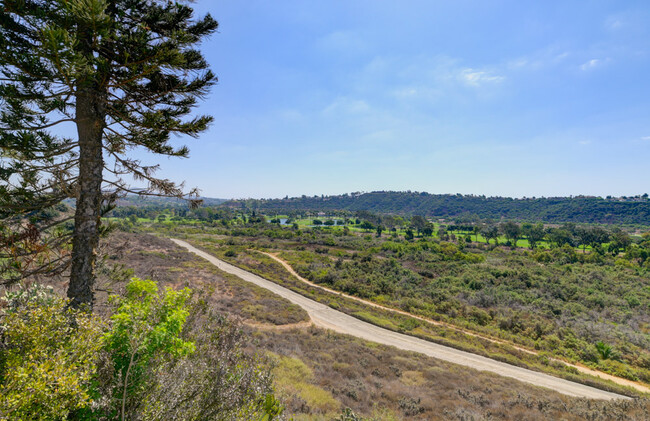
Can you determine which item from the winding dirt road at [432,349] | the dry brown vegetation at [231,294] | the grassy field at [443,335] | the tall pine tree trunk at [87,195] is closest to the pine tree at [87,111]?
the tall pine tree trunk at [87,195]

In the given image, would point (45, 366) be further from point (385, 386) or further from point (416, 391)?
point (416, 391)

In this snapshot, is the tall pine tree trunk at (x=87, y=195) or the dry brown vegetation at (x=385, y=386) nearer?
the tall pine tree trunk at (x=87, y=195)

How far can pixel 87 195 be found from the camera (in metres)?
5.04

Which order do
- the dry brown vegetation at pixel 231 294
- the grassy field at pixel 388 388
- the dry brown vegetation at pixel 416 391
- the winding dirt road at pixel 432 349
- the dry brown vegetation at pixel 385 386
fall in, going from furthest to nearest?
the dry brown vegetation at pixel 231 294 < the winding dirt road at pixel 432 349 < the dry brown vegetation at pixel 416 391 < the grassy field at pixel 388 388 < the dry brown vegetation at pixel 385 386

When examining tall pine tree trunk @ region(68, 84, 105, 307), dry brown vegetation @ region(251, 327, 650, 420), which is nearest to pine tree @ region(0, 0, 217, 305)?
tall pine tree trunk @ region(68, 84, 105, 307)

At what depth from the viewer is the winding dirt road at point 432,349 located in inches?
607

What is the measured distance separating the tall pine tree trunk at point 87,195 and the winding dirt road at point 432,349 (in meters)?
18.8

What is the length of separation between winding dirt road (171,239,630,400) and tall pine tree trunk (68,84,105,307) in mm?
18805

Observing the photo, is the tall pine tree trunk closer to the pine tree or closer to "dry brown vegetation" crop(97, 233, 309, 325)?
the pine tree

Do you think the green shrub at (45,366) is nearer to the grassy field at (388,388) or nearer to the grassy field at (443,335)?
the grassy field at (388,388)

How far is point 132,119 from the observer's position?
5.46 m

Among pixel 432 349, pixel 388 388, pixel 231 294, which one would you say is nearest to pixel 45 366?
pixel 388 388

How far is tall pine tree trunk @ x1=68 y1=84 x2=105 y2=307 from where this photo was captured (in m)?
4.94

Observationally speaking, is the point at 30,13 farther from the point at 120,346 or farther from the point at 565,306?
the point at 565,306
